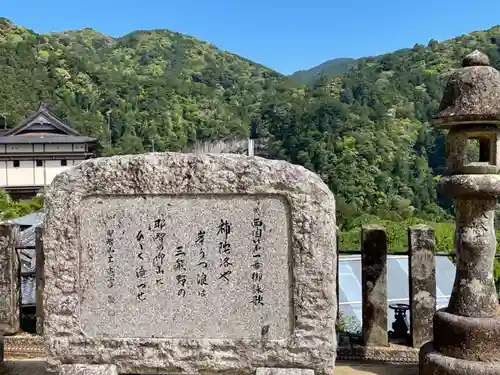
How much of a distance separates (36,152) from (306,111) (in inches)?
1216

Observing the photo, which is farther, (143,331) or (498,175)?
(498,175)

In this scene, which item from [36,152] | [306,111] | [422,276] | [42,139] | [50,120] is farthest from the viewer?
[306,111]

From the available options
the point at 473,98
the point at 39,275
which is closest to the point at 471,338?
the point at 473,98

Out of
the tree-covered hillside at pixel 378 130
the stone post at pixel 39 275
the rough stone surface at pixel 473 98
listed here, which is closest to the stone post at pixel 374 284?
the rough stone surface at pixel 473 98

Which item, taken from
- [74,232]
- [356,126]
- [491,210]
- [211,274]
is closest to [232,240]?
[211,274]

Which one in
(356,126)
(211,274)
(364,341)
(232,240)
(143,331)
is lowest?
(364,341)

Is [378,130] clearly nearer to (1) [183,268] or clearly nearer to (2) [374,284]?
(2) [374,284]

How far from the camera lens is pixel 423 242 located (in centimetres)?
494

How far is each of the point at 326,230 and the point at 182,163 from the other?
110cm

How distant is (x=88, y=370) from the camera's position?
12.0ft

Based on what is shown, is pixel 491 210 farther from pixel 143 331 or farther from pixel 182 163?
pixel 143 331

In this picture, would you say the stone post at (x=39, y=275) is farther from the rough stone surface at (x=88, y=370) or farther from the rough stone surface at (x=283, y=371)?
the rough stone surface at (x=283, y=371)

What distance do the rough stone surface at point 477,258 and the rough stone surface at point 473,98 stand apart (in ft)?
2.06

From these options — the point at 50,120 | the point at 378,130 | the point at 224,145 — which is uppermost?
the point at 378,130
